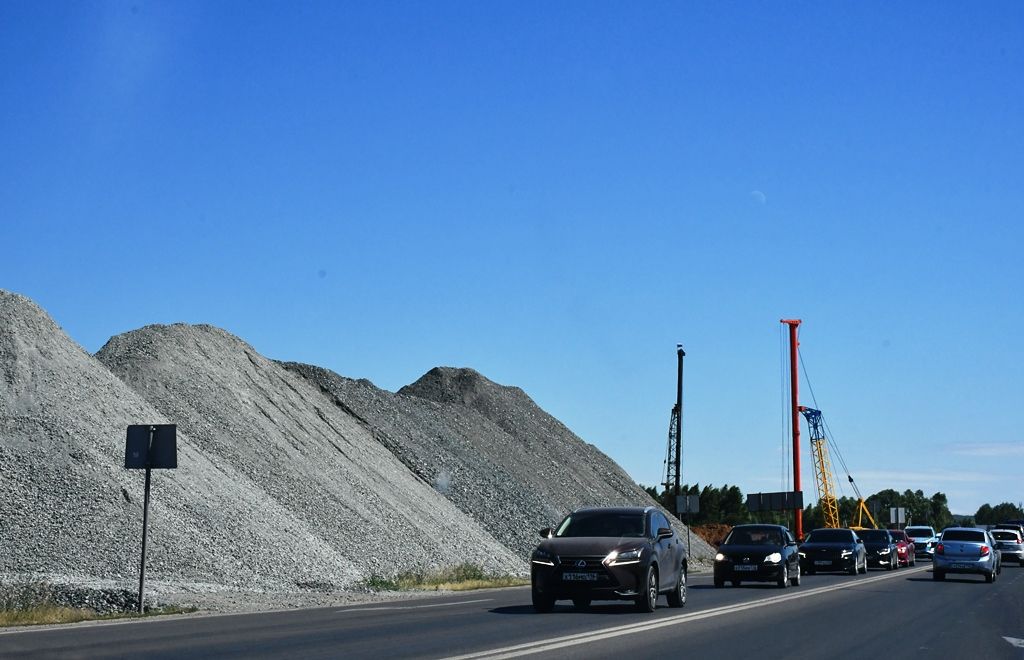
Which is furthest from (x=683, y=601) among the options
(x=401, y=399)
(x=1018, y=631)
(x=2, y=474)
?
(x=401, y=399)

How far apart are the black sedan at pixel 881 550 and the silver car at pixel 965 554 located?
A: 10.9 meters

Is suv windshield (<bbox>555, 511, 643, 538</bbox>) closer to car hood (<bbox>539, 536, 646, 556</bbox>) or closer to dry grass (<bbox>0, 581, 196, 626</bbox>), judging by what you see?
car hood (<bbox>539, 536, 646, 556</bbox>)

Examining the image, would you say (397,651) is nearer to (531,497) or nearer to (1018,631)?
(1018,631)

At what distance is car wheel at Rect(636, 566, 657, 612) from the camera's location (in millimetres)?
19734

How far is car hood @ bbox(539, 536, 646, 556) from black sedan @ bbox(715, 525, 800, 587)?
31.7 ft

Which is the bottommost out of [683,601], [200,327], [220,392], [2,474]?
[683,601]

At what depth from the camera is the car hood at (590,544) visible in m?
19.6

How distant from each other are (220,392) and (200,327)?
24.4 feet

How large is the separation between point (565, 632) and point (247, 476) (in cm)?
2567

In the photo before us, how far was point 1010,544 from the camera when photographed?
54.2 meters

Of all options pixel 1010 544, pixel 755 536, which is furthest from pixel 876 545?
pixel 755 536

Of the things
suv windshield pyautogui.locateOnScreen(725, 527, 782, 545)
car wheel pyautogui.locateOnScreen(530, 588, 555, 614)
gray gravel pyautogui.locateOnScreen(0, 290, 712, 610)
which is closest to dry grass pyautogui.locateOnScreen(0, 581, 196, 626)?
gray gravel pyautogui.locateOnScreen(0, 290, 712, 610)

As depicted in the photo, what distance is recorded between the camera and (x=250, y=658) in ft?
40.0

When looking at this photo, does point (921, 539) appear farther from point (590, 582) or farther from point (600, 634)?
point (600, 634)
